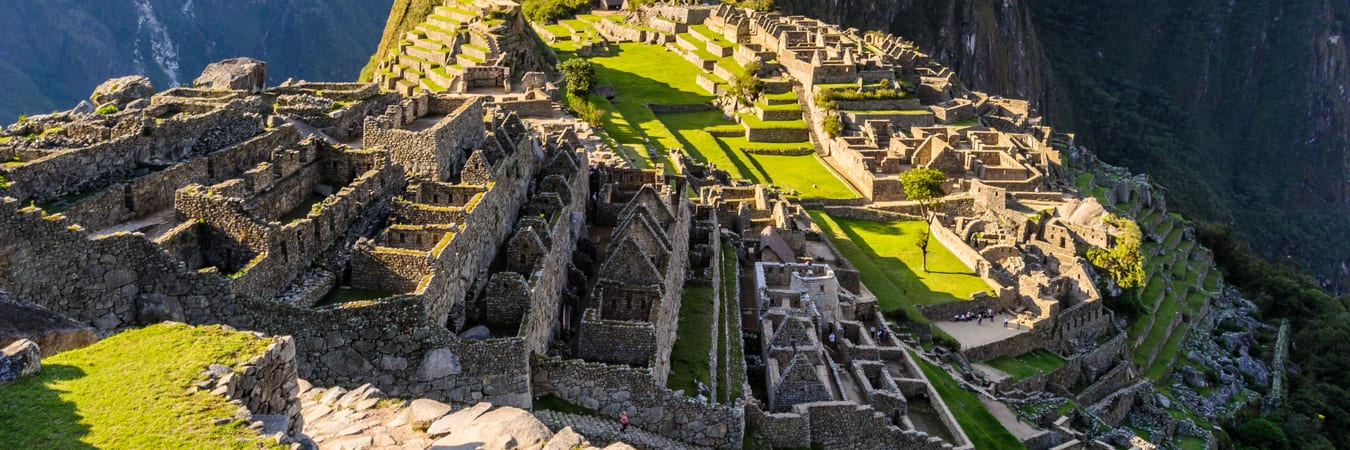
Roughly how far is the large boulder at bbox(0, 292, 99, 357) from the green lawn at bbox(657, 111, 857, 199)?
42578 mm

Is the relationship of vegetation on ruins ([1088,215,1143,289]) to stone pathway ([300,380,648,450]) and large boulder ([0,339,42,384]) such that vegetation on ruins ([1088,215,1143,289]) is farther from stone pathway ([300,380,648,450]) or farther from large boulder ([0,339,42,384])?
large boulder ([0,339,42,384])

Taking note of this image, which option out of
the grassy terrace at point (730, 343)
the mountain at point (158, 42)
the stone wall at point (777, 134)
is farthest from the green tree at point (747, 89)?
the grassy terrace at point (730, 343)

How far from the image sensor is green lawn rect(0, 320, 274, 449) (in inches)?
429

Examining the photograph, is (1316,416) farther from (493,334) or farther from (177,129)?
(177,129)

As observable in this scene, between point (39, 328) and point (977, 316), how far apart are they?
3520 cm

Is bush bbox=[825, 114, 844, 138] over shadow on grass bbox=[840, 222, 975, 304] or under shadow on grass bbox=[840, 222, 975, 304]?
over

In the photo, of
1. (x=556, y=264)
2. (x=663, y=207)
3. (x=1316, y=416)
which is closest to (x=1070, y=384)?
(x=1316, y=416)

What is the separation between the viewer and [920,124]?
70.6 m

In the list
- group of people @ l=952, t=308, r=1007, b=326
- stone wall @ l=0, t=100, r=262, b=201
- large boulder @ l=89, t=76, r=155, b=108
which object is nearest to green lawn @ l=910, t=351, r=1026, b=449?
group of people @ l=952, t=308, r=1007, b=326

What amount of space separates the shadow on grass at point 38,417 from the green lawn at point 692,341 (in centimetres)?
1341

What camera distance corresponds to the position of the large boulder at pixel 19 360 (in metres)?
11.5

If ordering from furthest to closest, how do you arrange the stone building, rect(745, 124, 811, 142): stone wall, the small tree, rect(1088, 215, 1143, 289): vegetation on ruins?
rect(745, 124, 811, 142): stone wall
the small tree
rect(1088, 215, 1143, 289): vegetation on ruins
the stone building

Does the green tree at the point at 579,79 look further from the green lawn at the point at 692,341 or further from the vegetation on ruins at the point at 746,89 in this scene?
the green lawn at the point at 692,341

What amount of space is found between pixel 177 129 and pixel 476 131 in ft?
25.7
